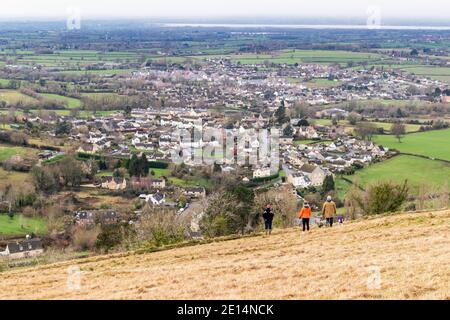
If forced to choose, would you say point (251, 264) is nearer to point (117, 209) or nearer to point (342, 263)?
point (342, 263)

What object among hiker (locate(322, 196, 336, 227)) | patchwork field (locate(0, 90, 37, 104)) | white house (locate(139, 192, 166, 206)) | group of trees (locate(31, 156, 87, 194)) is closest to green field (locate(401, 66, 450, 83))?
patchwork field (locate(0, 90, 37, 104))

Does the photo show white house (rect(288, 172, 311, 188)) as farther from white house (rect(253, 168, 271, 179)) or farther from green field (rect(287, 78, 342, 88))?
green field (rect(287, 78, 342, 88))

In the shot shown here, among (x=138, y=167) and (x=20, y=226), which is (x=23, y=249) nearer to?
(x=20, y=226)

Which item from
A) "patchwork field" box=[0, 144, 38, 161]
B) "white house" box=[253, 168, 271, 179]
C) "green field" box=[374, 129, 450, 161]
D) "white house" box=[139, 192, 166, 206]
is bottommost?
"white house" box=[139, 192, 166, 206]

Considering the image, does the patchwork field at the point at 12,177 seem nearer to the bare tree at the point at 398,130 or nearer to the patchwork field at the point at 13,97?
the bare tree at the point at 398,130

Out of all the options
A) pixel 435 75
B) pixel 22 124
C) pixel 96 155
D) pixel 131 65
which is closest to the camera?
pixel 96 155
